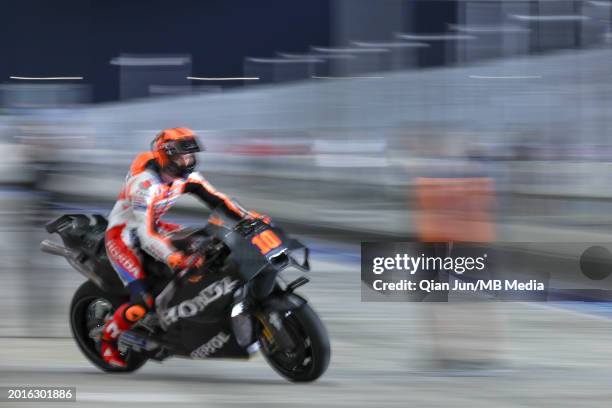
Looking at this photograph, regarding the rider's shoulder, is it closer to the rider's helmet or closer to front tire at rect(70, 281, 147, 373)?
the rider's helmet

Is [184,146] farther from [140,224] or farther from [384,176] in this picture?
[384,176]

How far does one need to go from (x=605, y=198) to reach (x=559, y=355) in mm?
4845

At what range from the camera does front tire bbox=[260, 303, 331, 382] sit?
676 centimetres

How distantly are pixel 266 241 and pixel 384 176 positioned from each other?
9.61 metres

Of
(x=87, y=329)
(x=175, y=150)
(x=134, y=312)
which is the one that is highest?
(x=175, y=150)

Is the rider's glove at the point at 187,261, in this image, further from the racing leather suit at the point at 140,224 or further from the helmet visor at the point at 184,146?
the helmet visor at the point at 184,146

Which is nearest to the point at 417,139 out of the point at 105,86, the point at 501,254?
the point at 501,254

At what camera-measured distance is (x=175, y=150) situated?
7.11 metres

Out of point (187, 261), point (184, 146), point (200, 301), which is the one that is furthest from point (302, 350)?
point (184, 146)

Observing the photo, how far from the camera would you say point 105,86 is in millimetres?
48375

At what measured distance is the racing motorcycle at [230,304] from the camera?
22.3 feet

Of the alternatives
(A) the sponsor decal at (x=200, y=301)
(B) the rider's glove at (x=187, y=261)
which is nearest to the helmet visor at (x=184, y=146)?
(B) the rider's glove at (x=187, y=261)

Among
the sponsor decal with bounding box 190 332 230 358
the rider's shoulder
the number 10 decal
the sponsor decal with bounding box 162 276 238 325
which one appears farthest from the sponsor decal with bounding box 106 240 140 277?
the number 10 decal

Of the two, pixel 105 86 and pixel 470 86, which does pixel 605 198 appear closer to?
pixel 470 86
